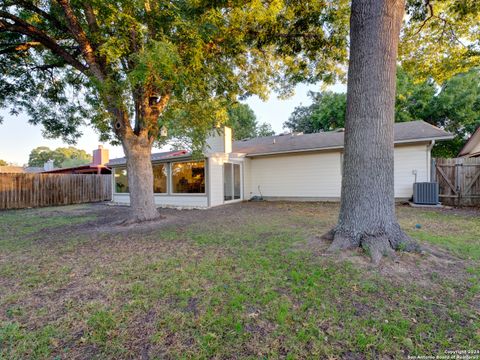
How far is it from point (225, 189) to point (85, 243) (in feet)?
23.0

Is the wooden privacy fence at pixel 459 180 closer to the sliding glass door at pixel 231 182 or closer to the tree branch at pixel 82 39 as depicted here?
the sliding glass door at pixel 231 182

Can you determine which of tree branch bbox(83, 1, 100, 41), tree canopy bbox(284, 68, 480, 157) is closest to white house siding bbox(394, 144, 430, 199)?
tree canopy bbox(284, 68, 480, 157)

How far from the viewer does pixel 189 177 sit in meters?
10.6

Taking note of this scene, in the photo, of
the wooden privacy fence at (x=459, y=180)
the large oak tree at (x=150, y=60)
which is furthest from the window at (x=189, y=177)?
the wooden privacy fence at (x=459, y=180)

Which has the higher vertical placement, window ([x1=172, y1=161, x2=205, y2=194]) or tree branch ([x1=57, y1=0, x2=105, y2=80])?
tree branch ([x1=57, y1=0, x2=105, y2=80])

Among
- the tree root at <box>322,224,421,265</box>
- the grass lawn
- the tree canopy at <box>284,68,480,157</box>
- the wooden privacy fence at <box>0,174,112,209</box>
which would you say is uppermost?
the tree canopy at <box>284,68,480,157</box>

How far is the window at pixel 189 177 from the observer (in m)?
10.3

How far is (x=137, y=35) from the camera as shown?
5.10 metres

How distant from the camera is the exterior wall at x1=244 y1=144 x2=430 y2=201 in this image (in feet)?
31.4

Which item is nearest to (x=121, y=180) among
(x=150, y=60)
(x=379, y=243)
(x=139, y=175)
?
(x=139, y=175)

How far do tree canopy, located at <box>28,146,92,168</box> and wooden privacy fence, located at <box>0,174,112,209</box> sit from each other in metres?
42.1

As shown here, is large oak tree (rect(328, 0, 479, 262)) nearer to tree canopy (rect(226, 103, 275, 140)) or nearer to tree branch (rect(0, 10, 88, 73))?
tree branch (rect(0, 10, 88, 73))

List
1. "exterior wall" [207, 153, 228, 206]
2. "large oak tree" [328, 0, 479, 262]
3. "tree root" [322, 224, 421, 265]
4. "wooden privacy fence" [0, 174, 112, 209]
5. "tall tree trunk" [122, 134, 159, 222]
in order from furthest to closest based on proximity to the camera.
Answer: "wooden privacy fence" [0, 174, 112, 209], "exterior wall" [207, 153, 228, 206], "tall tree trunk" [122, 134, 159, 222], "large oak tree" [328, 0, 479, 262], "tree root" [322, 224, 421, 265]

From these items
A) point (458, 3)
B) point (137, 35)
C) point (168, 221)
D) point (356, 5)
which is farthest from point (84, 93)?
point (458, 3)
